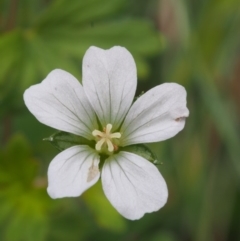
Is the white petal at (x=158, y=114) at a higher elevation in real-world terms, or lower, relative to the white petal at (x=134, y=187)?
higher

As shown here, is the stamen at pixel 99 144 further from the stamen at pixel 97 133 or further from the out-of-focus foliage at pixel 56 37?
the out-of-focus foliage at pixel 56 37

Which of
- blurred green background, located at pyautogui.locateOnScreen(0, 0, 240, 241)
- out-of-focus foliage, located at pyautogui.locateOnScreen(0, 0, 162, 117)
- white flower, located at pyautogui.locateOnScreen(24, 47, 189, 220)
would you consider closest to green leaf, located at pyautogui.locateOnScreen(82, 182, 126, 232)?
blurred green background, located at pyautogui.locateOnScreen(0, 0, 240, 241)

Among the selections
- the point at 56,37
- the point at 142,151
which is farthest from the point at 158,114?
the point at 56,37

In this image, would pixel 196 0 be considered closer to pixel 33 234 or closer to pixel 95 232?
pixel 95 232

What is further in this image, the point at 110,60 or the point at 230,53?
the point at 230,53

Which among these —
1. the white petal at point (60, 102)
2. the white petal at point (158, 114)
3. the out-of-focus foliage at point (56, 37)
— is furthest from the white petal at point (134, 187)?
the out-of-focus foliage at point (56, 37)

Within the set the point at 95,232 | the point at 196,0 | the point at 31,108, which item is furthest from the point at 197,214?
the point at 31,108

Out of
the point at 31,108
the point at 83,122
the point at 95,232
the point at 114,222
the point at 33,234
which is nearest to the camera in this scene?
the point at 31,108
